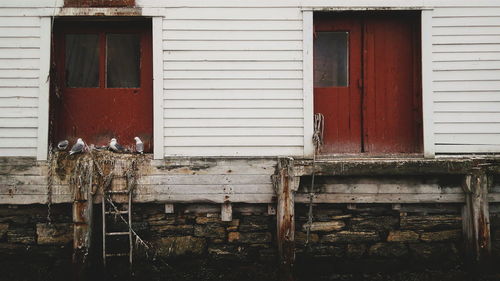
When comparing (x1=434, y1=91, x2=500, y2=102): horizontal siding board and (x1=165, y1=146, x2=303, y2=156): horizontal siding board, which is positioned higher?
(x1=434, y1=91, x2=500, y2=102): horizontal siding board

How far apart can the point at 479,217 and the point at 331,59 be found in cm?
316

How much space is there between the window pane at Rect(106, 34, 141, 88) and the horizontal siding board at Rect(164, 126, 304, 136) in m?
1.10

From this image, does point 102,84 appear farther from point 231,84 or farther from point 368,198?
point 368,198

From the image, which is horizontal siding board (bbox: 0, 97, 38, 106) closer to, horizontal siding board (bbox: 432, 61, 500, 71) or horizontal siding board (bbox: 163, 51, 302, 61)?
horizontal siding board (bbox: 163, 51, 302, 61)

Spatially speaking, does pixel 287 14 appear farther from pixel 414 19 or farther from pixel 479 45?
pixel 479 45

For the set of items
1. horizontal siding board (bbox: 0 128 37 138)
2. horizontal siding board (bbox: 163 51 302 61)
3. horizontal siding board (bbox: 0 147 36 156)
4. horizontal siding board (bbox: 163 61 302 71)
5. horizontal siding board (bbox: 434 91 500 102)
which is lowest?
horizontal siding board (bbox: 0 147 36 156)

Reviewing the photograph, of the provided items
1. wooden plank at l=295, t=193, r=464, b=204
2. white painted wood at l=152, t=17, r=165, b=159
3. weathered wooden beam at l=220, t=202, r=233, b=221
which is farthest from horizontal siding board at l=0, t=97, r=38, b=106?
wooden plank at l=295, t=193, r=464, b=204

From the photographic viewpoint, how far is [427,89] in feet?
21.3

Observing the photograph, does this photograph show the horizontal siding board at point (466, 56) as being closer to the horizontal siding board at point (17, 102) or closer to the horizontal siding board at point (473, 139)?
the horizontal siding board at point (473, 139)

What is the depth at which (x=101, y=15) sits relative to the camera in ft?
21.2

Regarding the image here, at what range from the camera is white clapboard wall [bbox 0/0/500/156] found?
6383 mm

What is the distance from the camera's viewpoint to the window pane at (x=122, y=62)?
22.4ft

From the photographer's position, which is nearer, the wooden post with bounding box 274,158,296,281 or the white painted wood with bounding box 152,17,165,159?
the wooden post with bounding box 274,158,296,281

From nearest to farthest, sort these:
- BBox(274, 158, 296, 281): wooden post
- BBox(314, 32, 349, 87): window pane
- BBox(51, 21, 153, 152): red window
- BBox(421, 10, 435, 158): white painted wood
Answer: BBox(274, 158, 296, 281): wooden post < BBox(421, 10, 435, 158): white painted wood < BBox(51, 21, 153, 152): red window < BBox(314, 32, 349, 87): window pane
